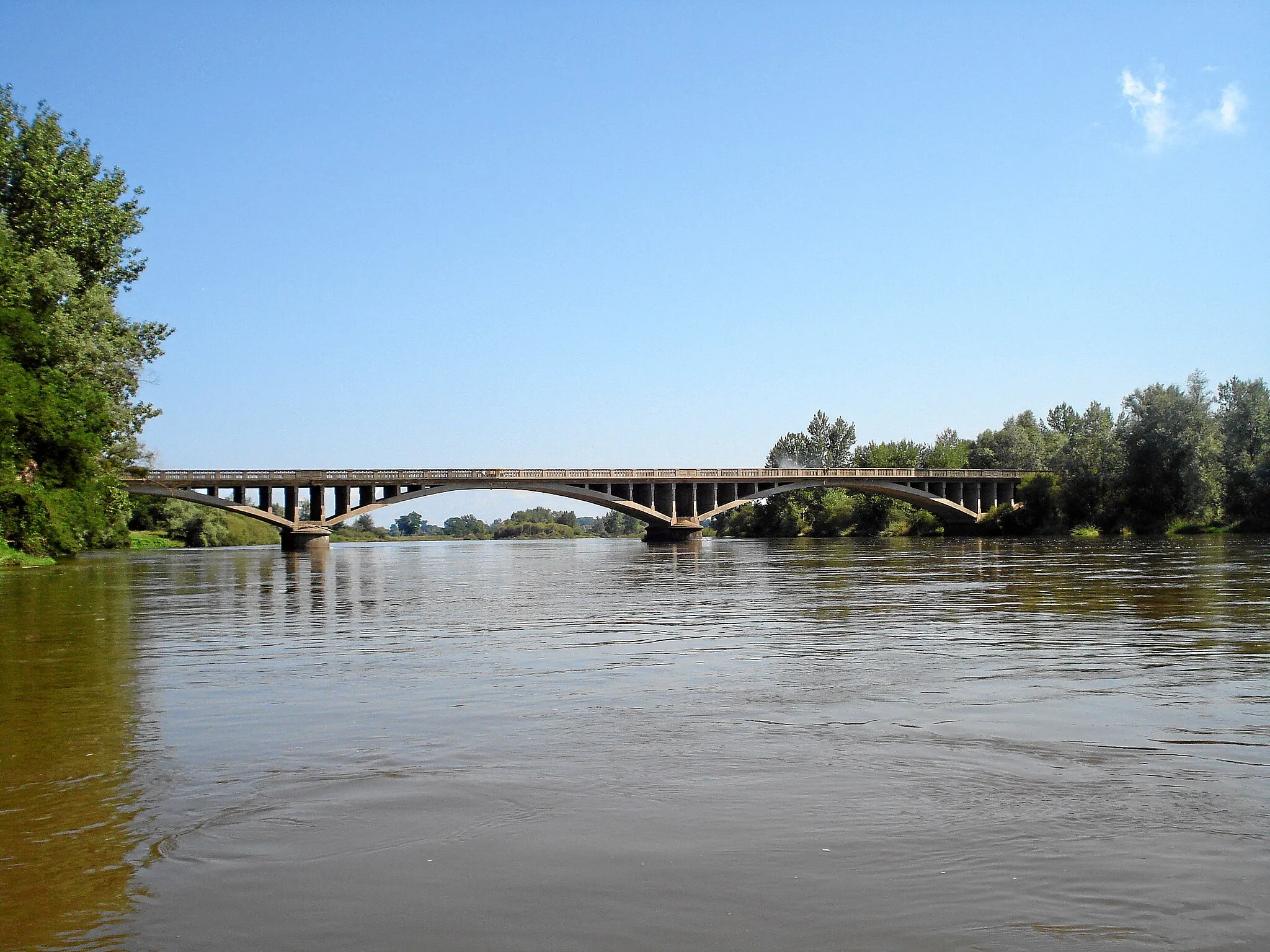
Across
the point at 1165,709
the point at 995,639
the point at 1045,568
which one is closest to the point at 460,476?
the point at 1045,568

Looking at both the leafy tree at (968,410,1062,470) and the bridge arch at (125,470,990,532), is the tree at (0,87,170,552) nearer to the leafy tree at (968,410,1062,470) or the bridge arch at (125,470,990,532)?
the bridge arch at (125,470,990,532)

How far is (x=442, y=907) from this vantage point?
4.56m

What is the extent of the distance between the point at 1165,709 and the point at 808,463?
5991 inches

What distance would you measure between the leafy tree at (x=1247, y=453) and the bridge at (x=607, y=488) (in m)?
26.2

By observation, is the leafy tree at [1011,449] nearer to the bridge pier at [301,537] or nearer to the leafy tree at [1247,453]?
the leafy tree at [1247,453]

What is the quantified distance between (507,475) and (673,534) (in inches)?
755

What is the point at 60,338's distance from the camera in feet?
136

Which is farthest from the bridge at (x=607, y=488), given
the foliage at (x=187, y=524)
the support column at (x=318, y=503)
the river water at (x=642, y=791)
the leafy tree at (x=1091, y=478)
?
the river water at (x=642, y=791)

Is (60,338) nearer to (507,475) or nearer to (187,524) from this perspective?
(507,475)

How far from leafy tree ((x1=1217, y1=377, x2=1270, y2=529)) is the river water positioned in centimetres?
7145

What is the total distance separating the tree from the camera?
3997 cm

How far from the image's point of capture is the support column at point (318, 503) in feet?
281

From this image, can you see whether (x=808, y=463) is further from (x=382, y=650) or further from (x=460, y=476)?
(x=382, y=650)

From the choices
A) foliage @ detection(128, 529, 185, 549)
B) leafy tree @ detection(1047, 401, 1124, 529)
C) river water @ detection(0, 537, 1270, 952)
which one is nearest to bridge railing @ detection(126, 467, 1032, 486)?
leafy tree @ detection(1047, 401, 1124, 529)
